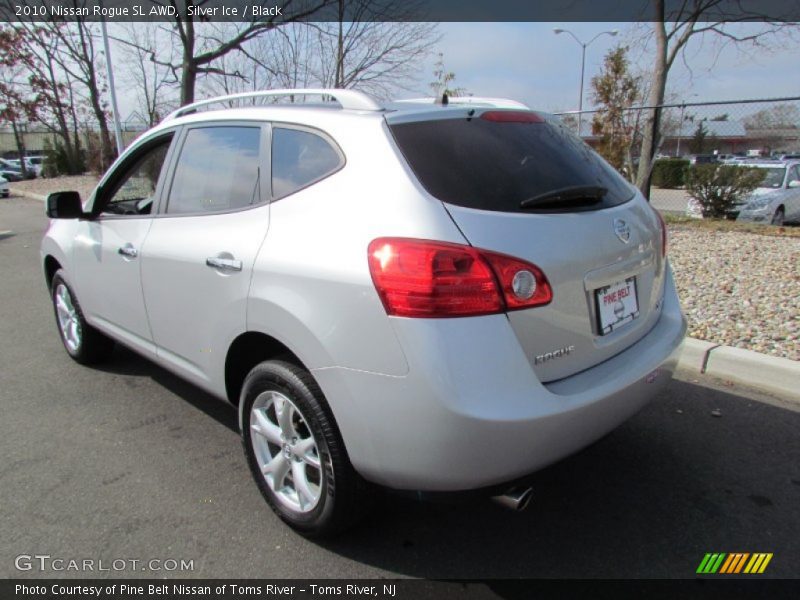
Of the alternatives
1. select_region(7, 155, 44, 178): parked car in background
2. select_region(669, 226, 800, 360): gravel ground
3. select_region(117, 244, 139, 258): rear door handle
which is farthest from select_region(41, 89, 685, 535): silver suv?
select_region(7, 155, 44, 178): parked car in background

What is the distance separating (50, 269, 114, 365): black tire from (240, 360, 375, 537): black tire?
7.49 feet

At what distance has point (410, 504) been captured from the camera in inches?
104

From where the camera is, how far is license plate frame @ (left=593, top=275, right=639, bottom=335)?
2.16 meters

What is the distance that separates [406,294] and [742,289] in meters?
4.92

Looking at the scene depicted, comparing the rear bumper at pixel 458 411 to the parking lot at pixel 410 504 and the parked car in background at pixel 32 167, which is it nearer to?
the parking lot at pixel 410 504

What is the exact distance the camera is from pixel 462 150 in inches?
85.5

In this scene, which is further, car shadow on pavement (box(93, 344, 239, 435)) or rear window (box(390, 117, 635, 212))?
car shadow on pavement (box(93, 344, 239, 435))

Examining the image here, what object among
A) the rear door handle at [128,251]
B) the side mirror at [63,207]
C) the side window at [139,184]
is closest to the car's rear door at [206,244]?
the rear door handle at [128,251]

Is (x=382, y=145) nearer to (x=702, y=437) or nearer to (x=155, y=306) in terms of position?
(x=155, y=306)

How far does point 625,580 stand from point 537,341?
3.37 ft

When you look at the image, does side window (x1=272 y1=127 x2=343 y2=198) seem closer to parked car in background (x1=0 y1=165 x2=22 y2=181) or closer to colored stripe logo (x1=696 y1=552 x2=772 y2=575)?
colored stripe logo (x1=696 y1=552 x2=772 y2=575)

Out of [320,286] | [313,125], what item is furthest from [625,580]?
[313,125]

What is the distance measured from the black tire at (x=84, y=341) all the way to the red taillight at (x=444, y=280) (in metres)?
3.06

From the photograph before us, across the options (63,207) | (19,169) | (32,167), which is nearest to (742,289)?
(63,207)
